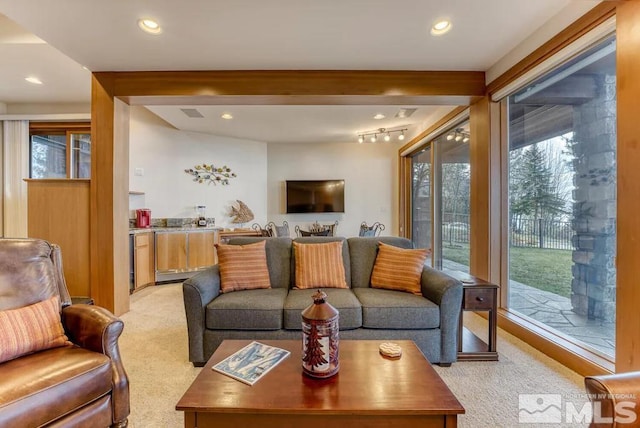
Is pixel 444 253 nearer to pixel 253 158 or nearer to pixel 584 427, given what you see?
pixel 584 427

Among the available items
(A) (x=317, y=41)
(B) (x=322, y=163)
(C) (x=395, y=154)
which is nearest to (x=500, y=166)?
(A) (x=317, y=41)

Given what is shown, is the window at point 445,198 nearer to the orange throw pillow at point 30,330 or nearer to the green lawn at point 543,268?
the green lawn at point 543,268

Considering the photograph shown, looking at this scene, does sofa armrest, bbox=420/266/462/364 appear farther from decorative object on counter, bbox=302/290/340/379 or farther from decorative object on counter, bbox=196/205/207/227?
decorative object on counter, bbox=196/205/207/227

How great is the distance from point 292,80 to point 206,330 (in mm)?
2632

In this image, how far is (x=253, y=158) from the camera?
20.9ft

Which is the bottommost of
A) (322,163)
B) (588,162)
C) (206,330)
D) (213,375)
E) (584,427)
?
(584,427)

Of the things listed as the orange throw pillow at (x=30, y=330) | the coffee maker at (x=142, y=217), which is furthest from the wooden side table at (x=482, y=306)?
the coffee maker at (x=142, y=217)

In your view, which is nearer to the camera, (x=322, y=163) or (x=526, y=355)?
(x=526, y=355)

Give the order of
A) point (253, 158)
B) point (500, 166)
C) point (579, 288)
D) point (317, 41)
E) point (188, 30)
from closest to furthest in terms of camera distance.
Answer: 1. point (579, 288)
2. point (188, 30)
3. point (317, 41)
4. point (500, 166)
5. point (253, 158)

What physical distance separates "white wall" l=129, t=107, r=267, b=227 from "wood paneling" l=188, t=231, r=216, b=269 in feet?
2.73

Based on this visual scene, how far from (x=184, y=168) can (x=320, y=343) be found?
16.8ft

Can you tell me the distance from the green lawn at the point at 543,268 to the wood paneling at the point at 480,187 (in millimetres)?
266

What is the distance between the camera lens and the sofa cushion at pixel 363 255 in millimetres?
2744

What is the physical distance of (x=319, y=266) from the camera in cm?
264
